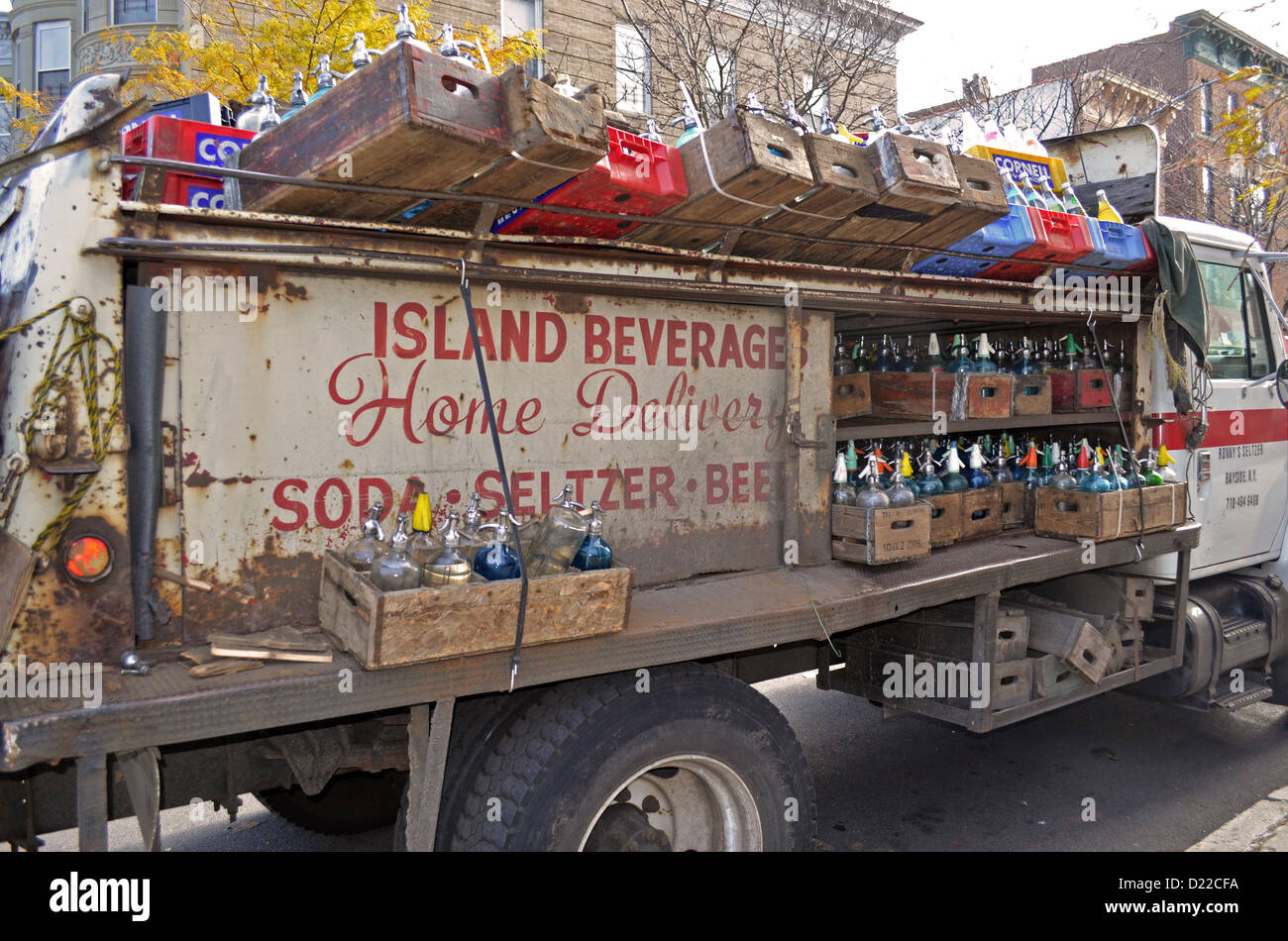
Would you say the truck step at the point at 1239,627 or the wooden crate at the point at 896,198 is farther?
the truck step at the point at 1239,627

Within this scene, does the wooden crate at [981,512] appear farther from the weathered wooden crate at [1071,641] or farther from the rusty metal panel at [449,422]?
the rusty metal panel at [449,422]

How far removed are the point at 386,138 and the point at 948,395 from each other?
2.90 metres

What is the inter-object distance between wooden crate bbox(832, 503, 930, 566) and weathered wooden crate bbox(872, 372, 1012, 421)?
66 cm

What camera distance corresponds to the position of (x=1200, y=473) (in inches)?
211

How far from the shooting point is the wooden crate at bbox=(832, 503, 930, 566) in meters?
3.58

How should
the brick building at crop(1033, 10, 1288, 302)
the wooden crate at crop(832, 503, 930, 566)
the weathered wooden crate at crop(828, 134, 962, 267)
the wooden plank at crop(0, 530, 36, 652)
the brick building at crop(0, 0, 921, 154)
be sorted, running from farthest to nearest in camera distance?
the brick building at crop(1033, 10, 1288, 302), the brick building at crop(0, 0, 921, 154), the wooden crate at crop(832, 503, 930, 566), the weathered wooden crate at crop(828, 134, 962, 267), the wooden plank at crop(0, 530, 36, 652)

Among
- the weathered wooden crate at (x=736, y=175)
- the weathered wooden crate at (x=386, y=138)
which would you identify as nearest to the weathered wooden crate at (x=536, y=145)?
the weathered wooden crate at (x=386, y=138)

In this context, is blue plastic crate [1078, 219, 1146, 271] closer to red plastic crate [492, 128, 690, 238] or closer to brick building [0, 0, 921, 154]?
red plastic crate [492, 128, 690, 238]

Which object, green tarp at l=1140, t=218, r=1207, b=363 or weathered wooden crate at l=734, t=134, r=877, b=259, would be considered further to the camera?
green tarp at l=1140, t=218, r=1207, b=363

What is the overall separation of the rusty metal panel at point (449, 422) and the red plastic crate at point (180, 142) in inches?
18.8

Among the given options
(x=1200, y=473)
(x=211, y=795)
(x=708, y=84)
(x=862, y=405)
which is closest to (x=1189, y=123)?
(x=708, y=84)

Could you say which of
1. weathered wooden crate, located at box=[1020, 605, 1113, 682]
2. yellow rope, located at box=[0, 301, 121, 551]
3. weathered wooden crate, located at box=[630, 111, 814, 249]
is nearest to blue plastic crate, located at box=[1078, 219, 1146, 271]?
weathered wooden crate, located at box=[1020, 605, 1113, 682]

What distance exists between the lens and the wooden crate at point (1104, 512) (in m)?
4.48

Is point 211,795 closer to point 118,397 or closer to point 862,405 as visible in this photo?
point 118,397
